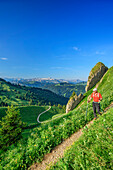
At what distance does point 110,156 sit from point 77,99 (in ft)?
170

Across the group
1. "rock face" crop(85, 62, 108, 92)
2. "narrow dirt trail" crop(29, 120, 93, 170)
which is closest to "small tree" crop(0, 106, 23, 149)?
"narrow dirt trail" crop(29, 120, 93, 170)

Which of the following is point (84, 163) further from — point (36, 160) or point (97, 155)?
point (36, 160)

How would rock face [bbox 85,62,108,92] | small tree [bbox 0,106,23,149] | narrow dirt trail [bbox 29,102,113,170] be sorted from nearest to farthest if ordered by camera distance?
narrow dirt trail [bbox 29,102,113,170]
small tree [bbox 0,106,23,149]
rock face [bbox 85,62,108,92]

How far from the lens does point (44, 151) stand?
758 centimetres

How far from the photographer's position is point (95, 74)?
56094 mm

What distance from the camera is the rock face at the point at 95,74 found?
183ft

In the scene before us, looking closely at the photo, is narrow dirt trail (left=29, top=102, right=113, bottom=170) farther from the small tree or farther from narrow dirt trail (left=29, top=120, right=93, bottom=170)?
the small tree

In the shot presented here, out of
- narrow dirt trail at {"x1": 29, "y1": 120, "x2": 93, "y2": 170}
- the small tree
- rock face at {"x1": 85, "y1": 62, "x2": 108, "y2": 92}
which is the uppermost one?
rock face at {"x1": 85, "y1": 62, "x2": 108, "y2": 92}

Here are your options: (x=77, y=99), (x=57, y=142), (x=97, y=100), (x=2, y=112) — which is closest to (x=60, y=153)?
(x=57, y=142)

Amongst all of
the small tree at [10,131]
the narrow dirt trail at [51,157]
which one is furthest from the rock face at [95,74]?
the narrow dirt trail at [51,157]

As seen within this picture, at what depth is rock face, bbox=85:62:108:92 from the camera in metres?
55.9

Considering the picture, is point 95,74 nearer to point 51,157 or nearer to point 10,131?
point 10,131

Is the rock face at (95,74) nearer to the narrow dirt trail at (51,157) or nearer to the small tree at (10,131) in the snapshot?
the small tree at (10,131)

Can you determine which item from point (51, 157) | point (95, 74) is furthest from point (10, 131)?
point (95, 74)
